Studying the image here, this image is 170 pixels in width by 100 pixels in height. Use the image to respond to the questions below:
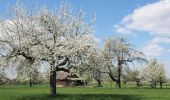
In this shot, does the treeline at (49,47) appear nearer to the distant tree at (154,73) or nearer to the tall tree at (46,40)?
the tall tree at (46,40)

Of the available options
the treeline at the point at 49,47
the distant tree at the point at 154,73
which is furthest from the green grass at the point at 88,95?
the distant tree at the point at 154,73

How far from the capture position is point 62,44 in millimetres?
49094

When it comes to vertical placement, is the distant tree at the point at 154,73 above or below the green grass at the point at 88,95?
above

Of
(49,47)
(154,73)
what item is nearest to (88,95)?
(49,47)

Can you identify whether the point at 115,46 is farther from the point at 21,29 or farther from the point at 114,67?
the point at 21,29

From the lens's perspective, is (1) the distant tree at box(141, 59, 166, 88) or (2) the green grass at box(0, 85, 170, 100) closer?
(2) the green grass at box(0, 85, 170, 100)

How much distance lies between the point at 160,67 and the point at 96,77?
76.8m

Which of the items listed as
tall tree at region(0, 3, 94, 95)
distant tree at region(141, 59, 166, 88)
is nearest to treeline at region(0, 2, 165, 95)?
tall tree at region(0, 3, 94, 95)

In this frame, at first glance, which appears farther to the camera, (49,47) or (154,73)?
(154,73)

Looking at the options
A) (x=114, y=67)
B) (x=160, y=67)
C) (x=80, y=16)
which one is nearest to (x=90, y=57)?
(x=80, y=16)

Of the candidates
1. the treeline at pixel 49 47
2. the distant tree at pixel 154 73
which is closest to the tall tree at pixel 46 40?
the treeline at pixel 49 47

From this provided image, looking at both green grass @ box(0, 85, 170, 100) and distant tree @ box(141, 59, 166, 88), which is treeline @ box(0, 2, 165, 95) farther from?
distant tree @ box(141, 59, 166, 88)

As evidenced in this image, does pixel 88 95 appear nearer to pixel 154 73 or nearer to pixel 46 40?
pixel 46 40

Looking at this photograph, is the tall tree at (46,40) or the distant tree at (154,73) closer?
the tall tree at (46,40)
